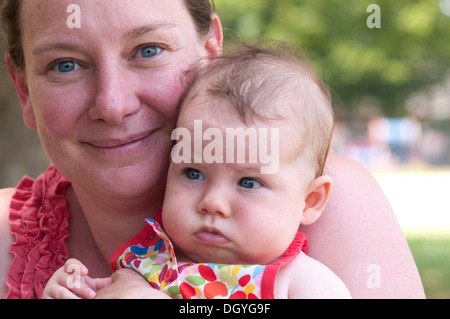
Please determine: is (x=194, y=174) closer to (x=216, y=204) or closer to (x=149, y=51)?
(x=216, y=204)

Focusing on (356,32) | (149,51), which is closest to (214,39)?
(149,51)

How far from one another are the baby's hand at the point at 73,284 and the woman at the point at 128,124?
0.19 ft

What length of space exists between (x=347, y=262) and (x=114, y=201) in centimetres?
84

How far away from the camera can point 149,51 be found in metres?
2.08

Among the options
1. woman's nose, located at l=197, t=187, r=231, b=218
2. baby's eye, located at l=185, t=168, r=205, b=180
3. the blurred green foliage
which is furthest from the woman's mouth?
the blurred green foliage

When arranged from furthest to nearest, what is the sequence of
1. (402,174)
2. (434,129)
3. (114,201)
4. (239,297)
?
1. (434,129)
2. (402,174)
3. (114,201)
4. (239,297)

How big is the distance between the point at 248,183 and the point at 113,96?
1.73ft

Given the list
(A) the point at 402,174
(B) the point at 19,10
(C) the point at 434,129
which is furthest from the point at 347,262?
(C) the point at 434,129

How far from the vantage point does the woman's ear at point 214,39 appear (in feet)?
7.86

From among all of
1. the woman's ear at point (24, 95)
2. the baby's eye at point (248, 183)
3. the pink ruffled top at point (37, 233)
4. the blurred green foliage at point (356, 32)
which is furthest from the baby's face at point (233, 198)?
the blurred green foliage at point (356, 32)

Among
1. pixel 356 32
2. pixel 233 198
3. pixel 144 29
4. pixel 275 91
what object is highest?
pixel 356 32

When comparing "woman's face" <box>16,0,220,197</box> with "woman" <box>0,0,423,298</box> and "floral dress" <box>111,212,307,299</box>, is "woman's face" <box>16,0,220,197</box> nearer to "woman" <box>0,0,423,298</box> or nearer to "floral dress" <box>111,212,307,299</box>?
"woman" <box>0,0,423,298</box>
